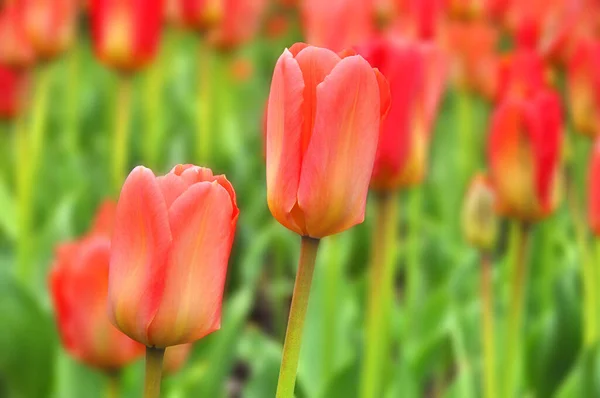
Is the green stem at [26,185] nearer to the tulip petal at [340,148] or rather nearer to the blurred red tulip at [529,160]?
the blurred red tulip at [529,160]

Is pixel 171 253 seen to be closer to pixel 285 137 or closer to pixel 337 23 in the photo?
pixel 285 137

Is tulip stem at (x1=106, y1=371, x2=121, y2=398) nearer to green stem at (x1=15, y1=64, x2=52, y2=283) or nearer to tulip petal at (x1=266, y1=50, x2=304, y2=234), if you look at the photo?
tulip petal at (x1=266, y1=50, x2=304, y2=234)

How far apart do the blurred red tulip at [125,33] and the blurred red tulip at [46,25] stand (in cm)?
6

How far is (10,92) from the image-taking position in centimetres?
195

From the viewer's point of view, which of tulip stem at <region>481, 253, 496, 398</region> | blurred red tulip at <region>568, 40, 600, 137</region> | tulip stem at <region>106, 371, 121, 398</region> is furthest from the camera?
blurred red tulip at <region>568, 40, 600, 137</region>

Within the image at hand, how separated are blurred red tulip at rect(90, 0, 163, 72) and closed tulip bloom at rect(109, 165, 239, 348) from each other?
105 cm

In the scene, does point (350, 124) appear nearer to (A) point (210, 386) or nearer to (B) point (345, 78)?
(B) point (345, 78)

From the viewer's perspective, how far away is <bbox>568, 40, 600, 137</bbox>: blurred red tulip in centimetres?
114

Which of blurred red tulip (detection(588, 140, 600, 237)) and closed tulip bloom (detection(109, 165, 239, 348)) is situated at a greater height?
closed tulip bloom (detection(109, 165, 239, 348))

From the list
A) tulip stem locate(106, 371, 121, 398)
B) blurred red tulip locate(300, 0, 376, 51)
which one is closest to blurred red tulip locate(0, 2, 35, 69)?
blurred red tulip locate(300, 0, 376, 51)

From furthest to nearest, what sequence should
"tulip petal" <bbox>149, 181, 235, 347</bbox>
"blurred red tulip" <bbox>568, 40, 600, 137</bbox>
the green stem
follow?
the green stem, "blurred red tulip" <bbox>568, 40, 600, 137</bbox>, "tulip petal" <bbox>149, 181, 235, 347</bbox>

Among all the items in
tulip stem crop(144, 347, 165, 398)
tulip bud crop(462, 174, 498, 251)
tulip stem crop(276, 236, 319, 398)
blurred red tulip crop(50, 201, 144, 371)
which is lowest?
blurred red tulip crop(50, 201, 144, 371)

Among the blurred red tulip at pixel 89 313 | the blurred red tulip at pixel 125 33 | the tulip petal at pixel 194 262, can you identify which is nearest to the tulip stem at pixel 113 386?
the blurred red tulip at pixel 89 313

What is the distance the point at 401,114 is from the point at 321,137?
393mm
